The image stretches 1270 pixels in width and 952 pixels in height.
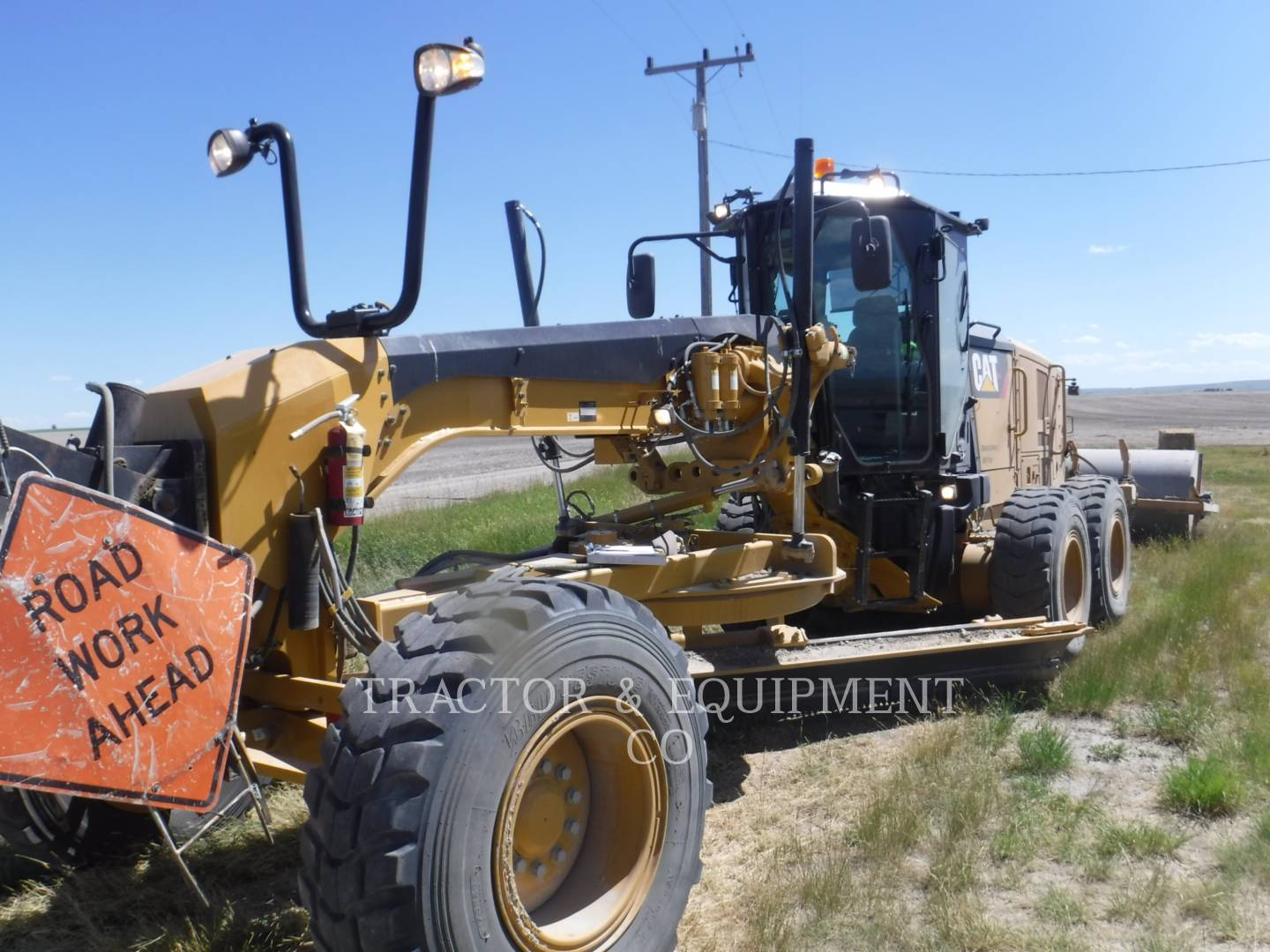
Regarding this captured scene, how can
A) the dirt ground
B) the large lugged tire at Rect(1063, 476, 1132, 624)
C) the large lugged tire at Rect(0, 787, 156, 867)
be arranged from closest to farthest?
the large lugged tire at Rect(0, 787, 156, 867), the large lugged tire at Rect(1063, 476, 1132, 624), the dirt ground

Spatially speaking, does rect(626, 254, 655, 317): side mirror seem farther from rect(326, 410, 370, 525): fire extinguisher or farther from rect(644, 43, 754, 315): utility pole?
rect(644, 43, 754, 315): utility pole

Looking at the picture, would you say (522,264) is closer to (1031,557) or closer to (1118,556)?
(1031,557)

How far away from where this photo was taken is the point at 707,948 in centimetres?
328

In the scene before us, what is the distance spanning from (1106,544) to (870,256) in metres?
3.29

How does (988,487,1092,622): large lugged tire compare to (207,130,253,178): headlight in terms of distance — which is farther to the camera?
(988,487,1092,622): large lugged tire

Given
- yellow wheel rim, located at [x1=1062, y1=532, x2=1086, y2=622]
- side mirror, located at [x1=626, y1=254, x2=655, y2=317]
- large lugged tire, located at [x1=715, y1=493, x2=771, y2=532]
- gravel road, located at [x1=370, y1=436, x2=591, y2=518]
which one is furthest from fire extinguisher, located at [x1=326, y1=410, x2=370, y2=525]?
gravel road, located at [x1=370, y1=436, x2=591, y2=518]

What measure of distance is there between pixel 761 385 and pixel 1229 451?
26928mm

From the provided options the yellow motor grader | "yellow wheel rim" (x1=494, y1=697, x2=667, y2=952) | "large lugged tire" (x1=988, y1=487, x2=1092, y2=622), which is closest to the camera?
the yellow motor grader

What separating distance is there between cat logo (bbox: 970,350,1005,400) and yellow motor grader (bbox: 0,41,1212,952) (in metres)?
1.68

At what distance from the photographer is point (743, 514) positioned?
22.8 ft

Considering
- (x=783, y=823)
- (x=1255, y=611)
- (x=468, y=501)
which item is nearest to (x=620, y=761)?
(x=783, y=823)

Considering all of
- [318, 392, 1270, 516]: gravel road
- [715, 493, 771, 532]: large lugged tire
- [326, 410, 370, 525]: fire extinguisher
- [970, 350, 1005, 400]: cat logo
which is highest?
[970, 350, 1005, 400]: cat logo

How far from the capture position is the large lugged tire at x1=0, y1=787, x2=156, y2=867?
361 cm

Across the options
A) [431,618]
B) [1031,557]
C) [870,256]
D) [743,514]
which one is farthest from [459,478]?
[431,618]
